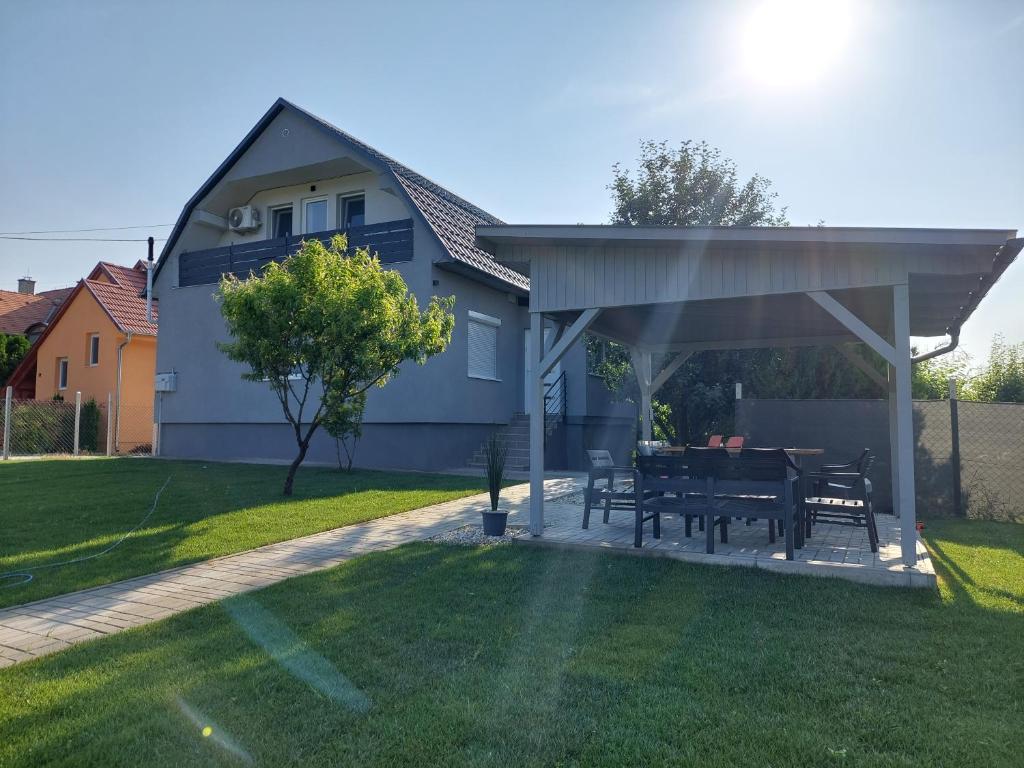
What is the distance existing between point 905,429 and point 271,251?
47.3 feet

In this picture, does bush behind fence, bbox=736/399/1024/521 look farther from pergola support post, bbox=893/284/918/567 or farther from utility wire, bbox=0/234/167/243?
utility wire, bbox=0/234/167/243

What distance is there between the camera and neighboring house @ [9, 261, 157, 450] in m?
22.8

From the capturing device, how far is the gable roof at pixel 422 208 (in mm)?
14109

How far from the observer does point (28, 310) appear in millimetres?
31359

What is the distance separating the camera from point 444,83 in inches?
408

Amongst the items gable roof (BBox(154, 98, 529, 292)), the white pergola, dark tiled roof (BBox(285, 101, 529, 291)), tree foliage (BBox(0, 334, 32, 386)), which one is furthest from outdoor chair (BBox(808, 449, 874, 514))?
tree foliage (BBox(0, 334, 32, 386))

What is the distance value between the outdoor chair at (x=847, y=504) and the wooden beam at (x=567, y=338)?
289cm

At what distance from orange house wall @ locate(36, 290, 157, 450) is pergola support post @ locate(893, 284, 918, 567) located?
22163 millimetres

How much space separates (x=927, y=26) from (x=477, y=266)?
894 centimetres

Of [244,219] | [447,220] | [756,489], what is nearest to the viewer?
[756,489]

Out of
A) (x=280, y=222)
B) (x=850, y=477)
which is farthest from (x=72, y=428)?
(x=850, y=477)

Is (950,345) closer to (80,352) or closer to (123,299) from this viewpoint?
(123,299)

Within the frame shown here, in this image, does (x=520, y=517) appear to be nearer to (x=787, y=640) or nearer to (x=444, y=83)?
(x=787, y=640)

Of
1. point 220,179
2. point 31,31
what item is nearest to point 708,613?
point 31,31
